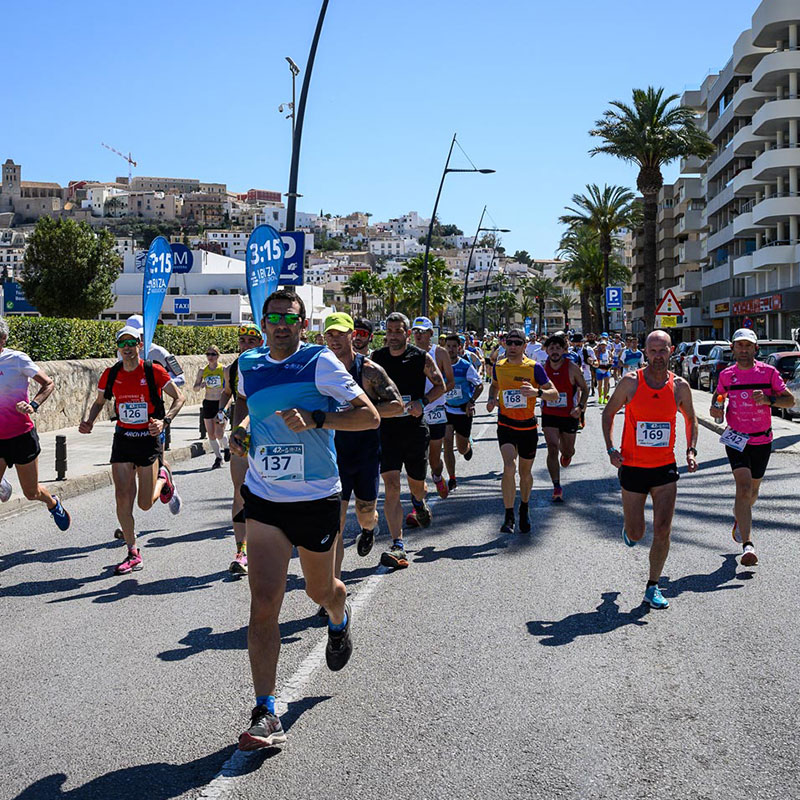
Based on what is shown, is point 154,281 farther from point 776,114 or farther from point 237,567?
point 776,114

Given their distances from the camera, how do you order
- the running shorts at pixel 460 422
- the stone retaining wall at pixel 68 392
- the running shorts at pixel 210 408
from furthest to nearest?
the stone retaining wall at pixel 68 392 → the running shorts at pixel 210 408 → the running shorts at pixel 460 422

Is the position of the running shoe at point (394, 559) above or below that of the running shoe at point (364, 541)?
below

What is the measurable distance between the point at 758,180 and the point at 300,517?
186 feet

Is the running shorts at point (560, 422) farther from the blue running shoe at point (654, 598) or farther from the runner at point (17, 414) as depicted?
the runner at point (17, 414)

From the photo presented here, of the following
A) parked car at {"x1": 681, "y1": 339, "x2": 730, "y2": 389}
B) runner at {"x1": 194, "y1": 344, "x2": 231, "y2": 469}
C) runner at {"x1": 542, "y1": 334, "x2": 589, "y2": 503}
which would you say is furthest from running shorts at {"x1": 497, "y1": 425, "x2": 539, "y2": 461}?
parked car at {"x1": 681, "y1": 339, "x2": 730, "y2": 389}

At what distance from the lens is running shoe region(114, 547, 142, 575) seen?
315 inches

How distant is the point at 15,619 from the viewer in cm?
666

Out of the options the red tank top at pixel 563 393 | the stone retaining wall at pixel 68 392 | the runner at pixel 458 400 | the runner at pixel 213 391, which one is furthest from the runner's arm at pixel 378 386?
the stone retaining wall at pixel 68 392

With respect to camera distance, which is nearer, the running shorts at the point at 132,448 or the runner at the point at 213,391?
the running shorts at the point at 132,448

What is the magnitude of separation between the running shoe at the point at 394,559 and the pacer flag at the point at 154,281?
9.66 m

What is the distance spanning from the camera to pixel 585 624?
634cm

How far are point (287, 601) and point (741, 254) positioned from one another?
60.2 m

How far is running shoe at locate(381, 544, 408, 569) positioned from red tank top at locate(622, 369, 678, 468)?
1.98 meters

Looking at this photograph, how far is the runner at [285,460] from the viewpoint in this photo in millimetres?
4465
